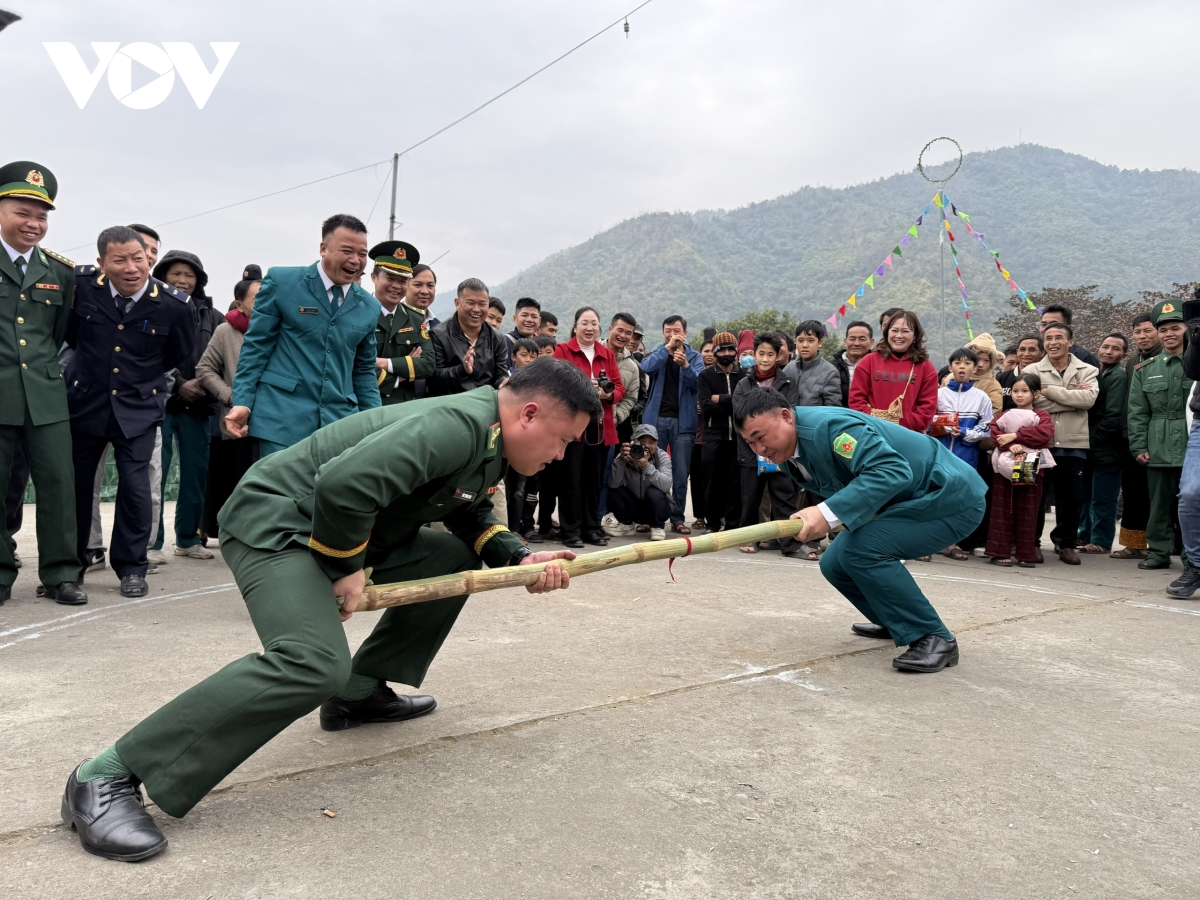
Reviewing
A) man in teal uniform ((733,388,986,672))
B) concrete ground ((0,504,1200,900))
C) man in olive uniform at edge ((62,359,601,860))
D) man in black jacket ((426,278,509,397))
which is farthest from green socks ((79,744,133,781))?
man in black jacket ((426,278,509,397))

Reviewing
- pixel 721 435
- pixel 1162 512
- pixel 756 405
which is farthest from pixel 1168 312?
pixel 756 405

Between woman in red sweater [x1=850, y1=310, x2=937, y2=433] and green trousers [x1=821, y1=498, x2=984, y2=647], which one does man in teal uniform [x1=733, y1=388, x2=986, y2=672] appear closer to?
green trousers [x1=821, y1=498, x2=984, y2=647]

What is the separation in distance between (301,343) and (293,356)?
0.08 meters

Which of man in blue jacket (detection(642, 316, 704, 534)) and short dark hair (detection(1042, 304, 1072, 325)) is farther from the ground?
short dark hair (detection(1042, 304, 1072, 325))

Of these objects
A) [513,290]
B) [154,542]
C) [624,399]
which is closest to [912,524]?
[624,399]

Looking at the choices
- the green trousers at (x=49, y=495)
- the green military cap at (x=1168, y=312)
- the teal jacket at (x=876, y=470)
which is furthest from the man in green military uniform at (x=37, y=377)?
the green military cap at (x=1168, y=312)

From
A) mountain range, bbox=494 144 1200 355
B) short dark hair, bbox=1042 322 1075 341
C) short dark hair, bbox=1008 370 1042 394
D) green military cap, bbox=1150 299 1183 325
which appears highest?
mountain range, bbox=494 144 1200 355

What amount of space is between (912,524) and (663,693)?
1498 millimetres

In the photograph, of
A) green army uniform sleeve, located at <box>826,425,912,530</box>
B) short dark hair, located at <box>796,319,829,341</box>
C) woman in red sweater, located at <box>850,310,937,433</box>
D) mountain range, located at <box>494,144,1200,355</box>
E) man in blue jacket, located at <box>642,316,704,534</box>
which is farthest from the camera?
mountain range, located at <box>494,144,1200,355</box>

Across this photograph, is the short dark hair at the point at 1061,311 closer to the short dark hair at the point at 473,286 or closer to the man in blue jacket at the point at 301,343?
the short dark hair at the point at 473,286

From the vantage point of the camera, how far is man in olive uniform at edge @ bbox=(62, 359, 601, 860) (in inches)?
91.4

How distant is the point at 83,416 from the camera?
5.28 metres

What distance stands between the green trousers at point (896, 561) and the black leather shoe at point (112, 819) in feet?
9.74

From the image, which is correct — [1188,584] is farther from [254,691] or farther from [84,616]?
[84,616]
